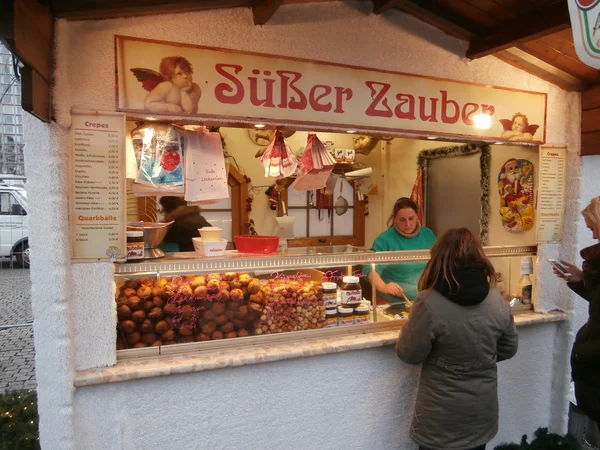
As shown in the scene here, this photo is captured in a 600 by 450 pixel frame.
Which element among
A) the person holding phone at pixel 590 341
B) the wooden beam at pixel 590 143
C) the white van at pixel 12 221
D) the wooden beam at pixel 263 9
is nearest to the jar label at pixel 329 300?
the person holding phone at pixel 590 341

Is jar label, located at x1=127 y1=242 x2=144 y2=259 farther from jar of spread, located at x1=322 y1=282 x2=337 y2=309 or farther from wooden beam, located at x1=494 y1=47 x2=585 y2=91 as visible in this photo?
wooden beam, located at x1=494 y1=47 x2=585 y2=91

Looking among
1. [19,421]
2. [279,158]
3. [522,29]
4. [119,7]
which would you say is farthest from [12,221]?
[522,29]

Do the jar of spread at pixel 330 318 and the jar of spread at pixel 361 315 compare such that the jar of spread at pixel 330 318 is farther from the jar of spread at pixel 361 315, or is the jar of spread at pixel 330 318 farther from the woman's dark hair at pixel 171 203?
the woman's dark hair at pixel 171 203

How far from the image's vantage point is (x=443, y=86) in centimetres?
304

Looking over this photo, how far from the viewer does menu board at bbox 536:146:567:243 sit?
3396 millimetres

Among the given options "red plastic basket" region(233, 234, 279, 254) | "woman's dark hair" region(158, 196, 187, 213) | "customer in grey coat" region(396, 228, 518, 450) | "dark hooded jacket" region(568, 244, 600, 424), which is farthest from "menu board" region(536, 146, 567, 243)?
"woman's dark hair" region(158, 196, 187, 213)

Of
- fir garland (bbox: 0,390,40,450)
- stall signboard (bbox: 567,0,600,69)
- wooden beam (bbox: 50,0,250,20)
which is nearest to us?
stall signboard (bbox: 567,0,600,69)

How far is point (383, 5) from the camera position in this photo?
2721 mm

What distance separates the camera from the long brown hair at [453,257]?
2.36m

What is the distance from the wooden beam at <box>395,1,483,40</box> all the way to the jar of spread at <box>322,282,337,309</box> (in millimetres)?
1950

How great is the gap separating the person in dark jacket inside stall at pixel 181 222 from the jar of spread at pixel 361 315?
71.8 inches

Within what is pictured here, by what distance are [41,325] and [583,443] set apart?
13.6ft

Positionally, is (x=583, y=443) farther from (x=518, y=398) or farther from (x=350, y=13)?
(x=350, y=13)

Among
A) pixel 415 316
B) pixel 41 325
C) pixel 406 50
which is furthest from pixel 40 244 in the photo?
pixel 406 50
